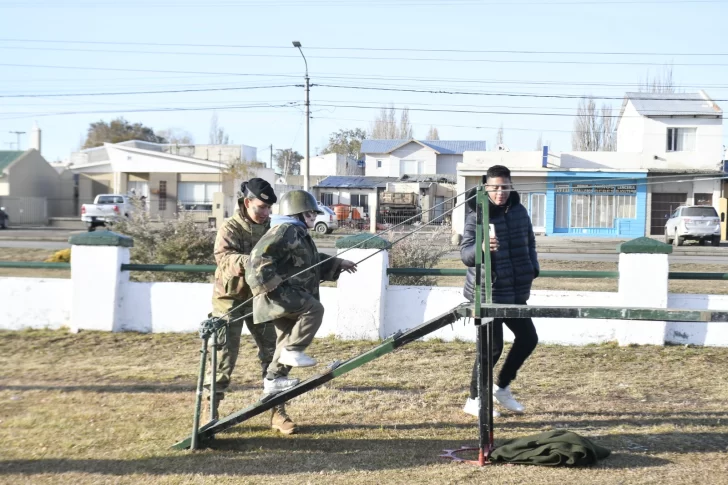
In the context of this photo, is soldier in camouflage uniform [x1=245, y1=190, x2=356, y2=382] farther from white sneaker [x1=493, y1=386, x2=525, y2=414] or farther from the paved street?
the paved street

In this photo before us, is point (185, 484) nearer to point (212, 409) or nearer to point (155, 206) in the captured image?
point (212, 409)

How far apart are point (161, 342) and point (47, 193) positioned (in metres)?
52.7

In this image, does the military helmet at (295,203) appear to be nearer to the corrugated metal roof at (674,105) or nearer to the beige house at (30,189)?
the corrugated metal roof at (674,105)

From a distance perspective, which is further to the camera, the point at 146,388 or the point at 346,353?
the point at 346,353

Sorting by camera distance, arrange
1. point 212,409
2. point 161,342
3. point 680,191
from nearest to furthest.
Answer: point 212,409 → point 161,342 → point 680,191

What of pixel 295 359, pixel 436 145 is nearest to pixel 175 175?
pixel 436 145

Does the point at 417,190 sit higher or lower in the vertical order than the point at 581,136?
lower

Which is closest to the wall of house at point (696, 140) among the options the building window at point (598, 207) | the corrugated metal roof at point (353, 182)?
the building window at point (598, 207)

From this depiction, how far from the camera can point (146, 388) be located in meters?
7.07

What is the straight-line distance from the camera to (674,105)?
40.7m

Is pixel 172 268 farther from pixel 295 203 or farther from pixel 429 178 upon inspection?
pixel 429 178

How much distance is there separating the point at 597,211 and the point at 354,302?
3226 cm

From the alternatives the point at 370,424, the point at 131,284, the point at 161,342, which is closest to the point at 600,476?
the point at 370,424

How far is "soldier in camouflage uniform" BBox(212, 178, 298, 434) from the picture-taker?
219 inches
